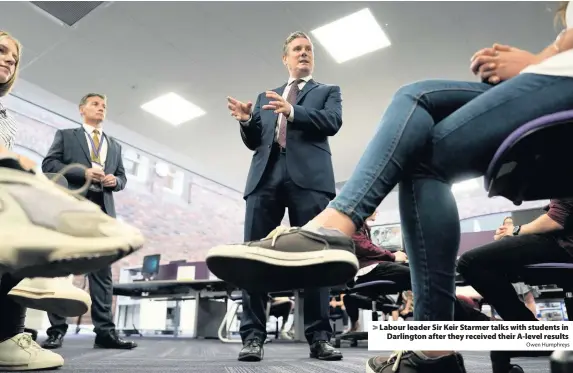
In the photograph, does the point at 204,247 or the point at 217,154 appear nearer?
the point at 217,154

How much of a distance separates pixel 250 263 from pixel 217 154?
565 centimetres

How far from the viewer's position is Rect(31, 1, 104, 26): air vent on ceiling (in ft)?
11.3

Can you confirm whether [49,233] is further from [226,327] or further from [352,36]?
[226,327]

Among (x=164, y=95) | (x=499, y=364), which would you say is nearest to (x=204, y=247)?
(x=164, y=95)

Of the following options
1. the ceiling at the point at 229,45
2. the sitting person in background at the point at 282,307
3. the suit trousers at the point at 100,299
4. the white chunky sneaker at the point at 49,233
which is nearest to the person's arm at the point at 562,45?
the white chunky sneaker at the point at 49,233

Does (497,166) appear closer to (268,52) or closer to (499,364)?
→ (499,364)

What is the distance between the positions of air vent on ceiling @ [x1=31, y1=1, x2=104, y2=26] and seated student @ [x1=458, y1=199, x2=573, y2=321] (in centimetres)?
340

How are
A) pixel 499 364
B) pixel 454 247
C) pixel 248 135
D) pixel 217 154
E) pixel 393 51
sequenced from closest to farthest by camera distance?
pixel 454 247 < pixel 499 364 < pixel 248 135 < pixel 393 51 < pixel 217 154

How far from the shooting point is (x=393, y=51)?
12.9ft

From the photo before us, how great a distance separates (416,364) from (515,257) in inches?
44.0

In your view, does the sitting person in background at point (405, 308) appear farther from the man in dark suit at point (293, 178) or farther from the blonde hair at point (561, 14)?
the blonde hair at point (561, 14)

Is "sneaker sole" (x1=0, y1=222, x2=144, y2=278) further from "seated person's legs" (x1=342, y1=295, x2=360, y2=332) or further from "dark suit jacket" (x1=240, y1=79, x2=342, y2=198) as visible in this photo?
"seated person's legs" (x1=342, y1=295, x2=360, y2=332)

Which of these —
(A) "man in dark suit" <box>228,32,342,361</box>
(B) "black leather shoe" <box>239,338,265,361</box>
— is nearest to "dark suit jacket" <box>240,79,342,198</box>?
(A) "man in dark suit" <box>228,32,342,361</box>

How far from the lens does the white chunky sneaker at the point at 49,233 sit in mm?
574
